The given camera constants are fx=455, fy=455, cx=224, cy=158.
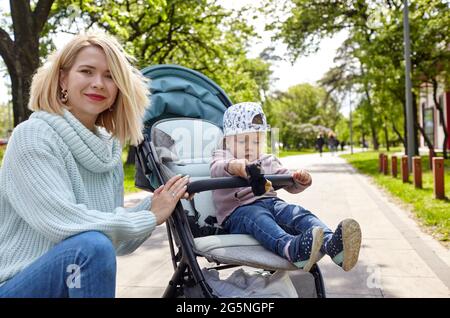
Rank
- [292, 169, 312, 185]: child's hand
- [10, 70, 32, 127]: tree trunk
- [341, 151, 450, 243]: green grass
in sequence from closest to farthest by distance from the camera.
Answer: [292, 169, 312, 185]: child's hand → [341, 151, 450, 243]: green grass → [10, 70, 32, 127]: tree trunk

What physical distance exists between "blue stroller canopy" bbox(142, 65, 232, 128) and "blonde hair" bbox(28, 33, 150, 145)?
97 cm

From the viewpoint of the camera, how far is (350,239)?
1939 millimetres

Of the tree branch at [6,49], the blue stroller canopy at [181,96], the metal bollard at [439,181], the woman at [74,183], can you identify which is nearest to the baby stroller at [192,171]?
the blue stroller canopy at [181,96]

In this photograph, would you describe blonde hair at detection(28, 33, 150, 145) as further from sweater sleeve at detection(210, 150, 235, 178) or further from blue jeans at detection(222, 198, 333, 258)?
blue jeans at detection(222, 198, 333, 258)

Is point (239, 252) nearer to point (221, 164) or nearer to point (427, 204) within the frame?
point (221, 164)

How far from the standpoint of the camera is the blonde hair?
1.82 metres

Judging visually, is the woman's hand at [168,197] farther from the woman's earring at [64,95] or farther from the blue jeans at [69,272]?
the woman's earring at [64,95]

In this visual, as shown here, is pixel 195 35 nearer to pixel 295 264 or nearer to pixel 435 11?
pixel 435 11

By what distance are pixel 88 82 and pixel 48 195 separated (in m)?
0.54

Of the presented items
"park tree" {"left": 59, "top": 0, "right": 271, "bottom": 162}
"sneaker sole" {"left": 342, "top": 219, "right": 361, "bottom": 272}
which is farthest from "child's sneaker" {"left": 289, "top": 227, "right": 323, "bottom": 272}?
"park tree" {"left": 59, "top": 0, "right": 271, "bottom": 162}

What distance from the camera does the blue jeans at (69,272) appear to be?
1.50 metres

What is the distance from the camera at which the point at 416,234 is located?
541cm

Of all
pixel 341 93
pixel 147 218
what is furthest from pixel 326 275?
pixel 341 93

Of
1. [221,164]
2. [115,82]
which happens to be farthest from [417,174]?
[115,82]
